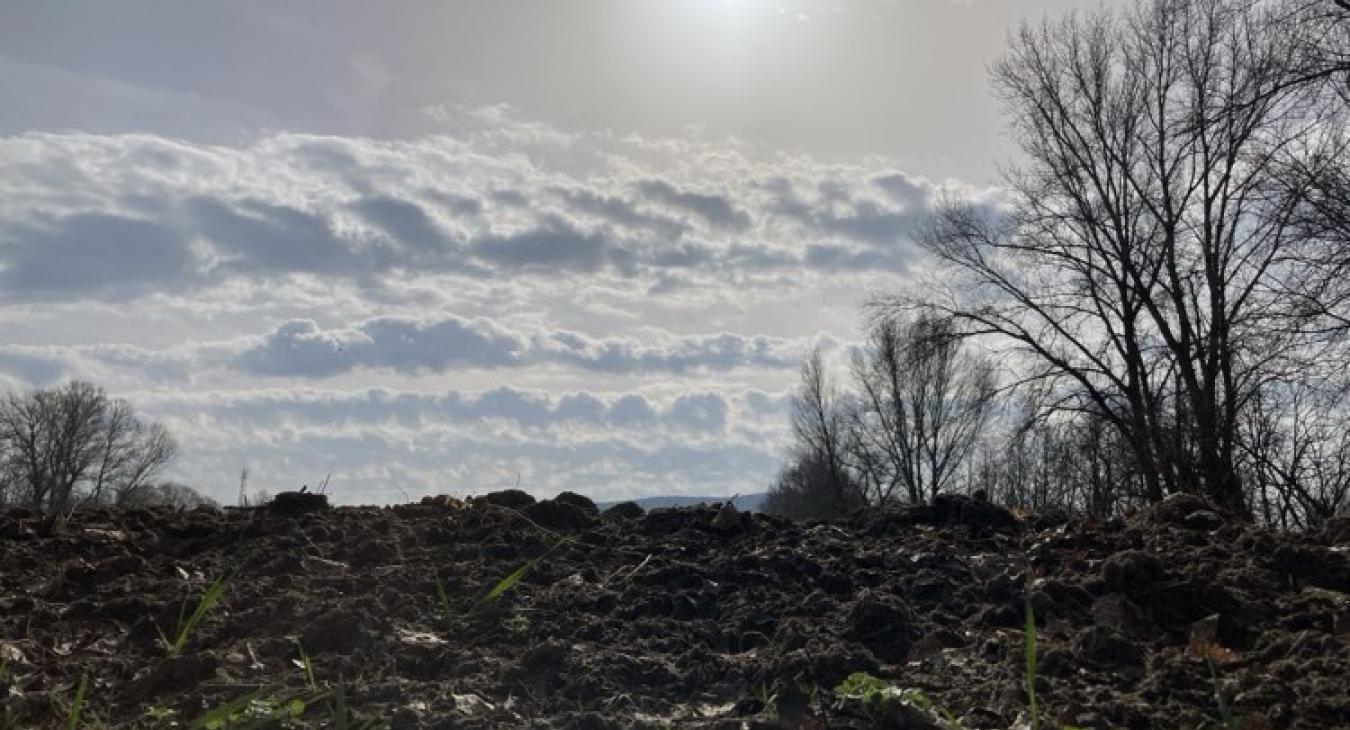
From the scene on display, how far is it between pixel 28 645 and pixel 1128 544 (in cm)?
412

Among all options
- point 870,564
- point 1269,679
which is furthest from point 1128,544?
point 1269,679

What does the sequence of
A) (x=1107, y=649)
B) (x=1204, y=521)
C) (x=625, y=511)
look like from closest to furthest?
(x=1107, y=649) → (x=1204, y=521) → (x=625, y=511)

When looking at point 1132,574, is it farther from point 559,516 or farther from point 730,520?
point 559,516

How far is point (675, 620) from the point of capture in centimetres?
372

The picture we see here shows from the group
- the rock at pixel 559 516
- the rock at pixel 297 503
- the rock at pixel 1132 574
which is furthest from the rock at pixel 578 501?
the rock at pixel 1132 574

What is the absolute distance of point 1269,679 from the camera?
2.84 m

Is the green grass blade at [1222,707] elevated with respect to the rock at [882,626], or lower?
lower

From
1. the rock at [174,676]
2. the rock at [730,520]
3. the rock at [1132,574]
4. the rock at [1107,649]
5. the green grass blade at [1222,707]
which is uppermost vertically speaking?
the rock at [730,520]

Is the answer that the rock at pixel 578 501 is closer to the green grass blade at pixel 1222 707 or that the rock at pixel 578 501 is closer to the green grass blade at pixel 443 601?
the green grass blade at pixel 443 601

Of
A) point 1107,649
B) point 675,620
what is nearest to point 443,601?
point 675,620

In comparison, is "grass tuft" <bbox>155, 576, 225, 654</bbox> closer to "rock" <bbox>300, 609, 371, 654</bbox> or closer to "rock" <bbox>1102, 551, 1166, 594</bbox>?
"rock" <bbox>300, 609, 371, 654</bbox>

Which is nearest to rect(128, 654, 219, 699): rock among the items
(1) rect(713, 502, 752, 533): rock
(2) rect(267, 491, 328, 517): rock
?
(2) rect(267, 491, 328, 517): rock

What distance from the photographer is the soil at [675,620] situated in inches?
116

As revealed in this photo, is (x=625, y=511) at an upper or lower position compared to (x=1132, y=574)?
upper
